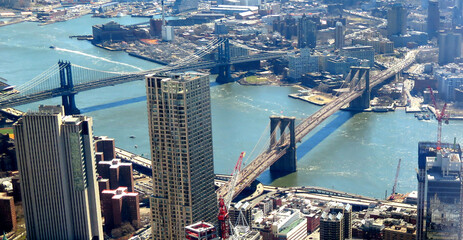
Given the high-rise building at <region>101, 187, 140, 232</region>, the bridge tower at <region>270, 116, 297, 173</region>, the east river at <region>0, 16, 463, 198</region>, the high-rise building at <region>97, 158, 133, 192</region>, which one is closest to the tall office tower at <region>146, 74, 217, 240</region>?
the high-rise building at <region>101, 187, 140, 232</region>

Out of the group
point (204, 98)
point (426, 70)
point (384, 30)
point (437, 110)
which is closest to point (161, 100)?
point (204, 98)

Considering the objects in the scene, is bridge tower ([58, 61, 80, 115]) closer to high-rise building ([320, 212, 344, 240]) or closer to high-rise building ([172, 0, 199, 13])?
high-rise building ([320, 212, 344, 240])

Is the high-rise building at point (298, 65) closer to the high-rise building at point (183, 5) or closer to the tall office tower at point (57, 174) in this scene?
the tall office tower at point (57, 174)

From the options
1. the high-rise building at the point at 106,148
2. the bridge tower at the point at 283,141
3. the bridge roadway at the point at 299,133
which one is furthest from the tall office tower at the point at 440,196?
the high-rise building at the point at 106,148

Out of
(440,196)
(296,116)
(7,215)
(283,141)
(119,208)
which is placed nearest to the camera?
(440,196)

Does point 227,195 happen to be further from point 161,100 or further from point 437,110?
point 437,110

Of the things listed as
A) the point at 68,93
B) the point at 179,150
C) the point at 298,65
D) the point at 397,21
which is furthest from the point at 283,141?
the point at 397,21

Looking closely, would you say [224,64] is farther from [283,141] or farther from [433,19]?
[433,19]
